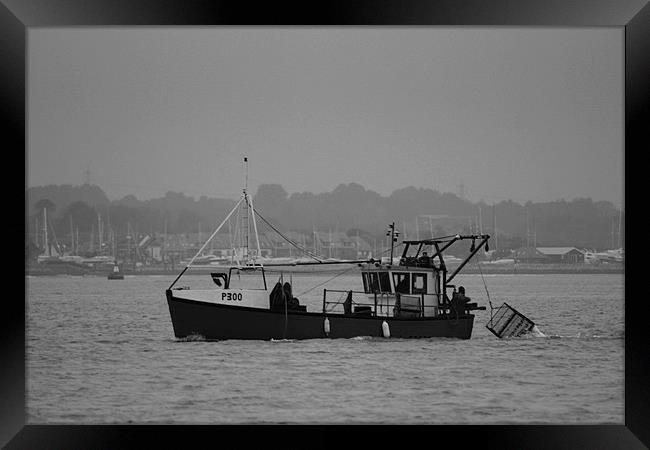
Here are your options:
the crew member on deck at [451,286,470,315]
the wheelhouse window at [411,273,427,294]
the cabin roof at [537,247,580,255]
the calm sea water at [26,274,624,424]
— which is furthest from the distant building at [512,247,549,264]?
the wheelhouse window at [411,273,427,294]

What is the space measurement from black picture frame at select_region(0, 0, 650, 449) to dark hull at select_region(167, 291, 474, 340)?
9.12 meters

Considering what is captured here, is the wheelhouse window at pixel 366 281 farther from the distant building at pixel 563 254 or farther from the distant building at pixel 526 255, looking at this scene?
the distant building at pixel 563 254

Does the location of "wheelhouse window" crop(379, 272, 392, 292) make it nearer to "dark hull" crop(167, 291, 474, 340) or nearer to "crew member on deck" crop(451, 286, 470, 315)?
"dark hull" crop(167, 291, 474, 340)

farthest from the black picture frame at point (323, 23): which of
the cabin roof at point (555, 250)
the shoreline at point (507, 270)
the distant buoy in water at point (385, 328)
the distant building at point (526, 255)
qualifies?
the cabin roof at point (555, 250)

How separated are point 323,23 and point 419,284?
1054cm

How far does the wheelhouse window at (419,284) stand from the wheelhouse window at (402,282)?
10cm

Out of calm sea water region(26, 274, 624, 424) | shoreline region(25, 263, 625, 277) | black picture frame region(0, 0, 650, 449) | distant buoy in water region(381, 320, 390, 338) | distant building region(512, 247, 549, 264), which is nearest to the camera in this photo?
black picture frame region(0, 0, 650, 449)

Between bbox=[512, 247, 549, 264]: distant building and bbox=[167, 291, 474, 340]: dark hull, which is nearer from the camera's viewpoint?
bbox=[167, 291, 474, 340]: dark hull

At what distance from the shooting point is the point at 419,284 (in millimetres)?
19234

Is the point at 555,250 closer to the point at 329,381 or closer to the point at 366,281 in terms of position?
the point at 366,281

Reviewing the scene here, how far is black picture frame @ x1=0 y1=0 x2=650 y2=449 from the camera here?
898cm

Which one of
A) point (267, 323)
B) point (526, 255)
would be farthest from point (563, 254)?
point (267, 323)

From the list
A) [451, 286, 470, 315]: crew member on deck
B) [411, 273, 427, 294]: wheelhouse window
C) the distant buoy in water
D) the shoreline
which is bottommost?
the shoreline

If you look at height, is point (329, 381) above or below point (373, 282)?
below
